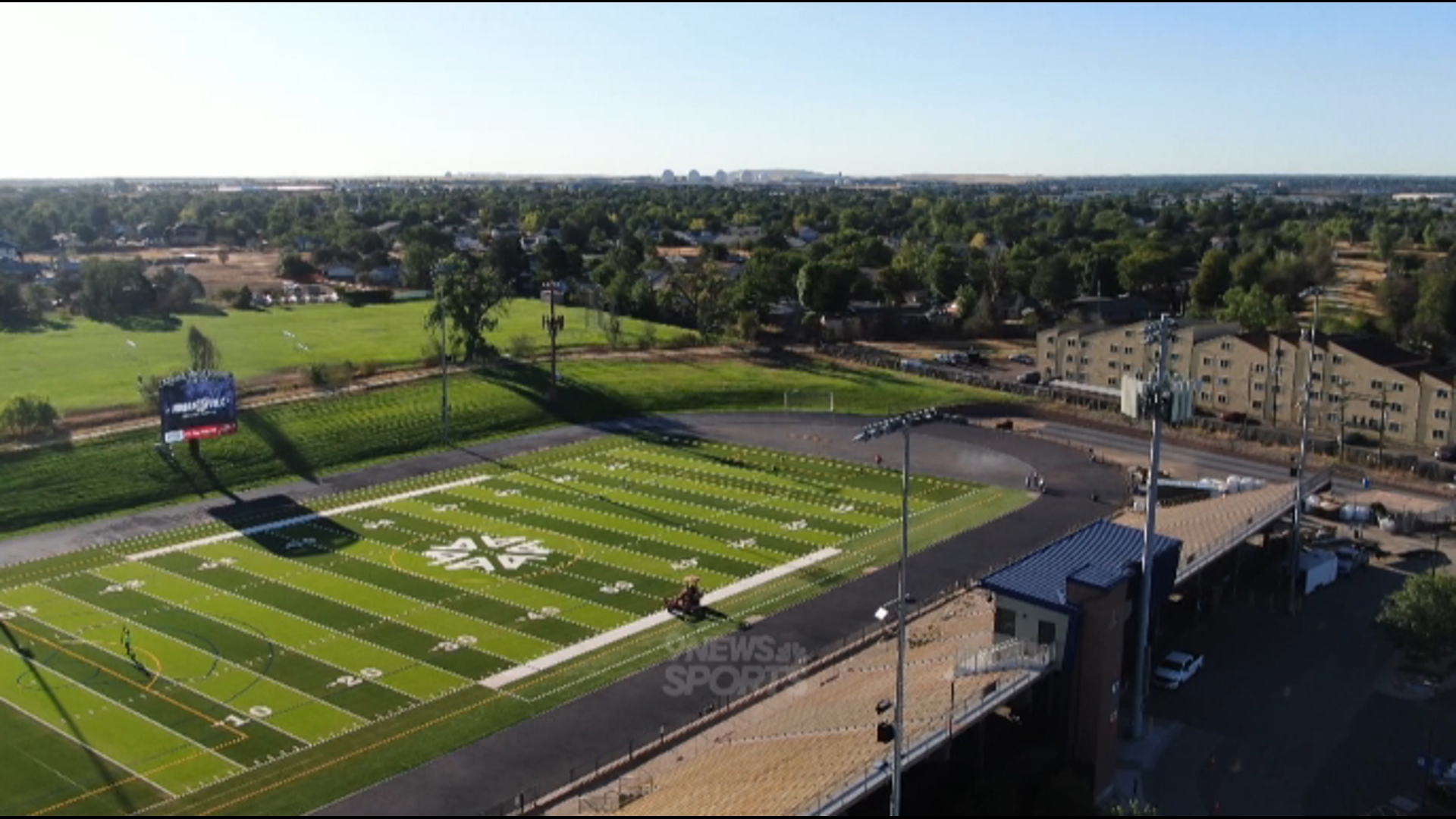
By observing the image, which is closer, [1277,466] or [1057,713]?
[1057,713]

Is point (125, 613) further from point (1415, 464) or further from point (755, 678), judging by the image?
point (1415, 464)

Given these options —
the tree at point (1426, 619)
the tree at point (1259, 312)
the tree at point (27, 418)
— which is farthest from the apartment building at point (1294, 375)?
the tree at point (27, 418)

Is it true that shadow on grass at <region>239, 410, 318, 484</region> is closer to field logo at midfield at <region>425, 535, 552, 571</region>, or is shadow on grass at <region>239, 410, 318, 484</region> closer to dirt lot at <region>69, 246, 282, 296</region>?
field logo at midfield at <region>425, 535, 552, 571</region>

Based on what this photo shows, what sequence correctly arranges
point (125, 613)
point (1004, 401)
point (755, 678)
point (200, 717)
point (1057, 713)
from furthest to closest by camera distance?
1. point (1004, 401)
2. point (125, 613)
3. point (755, 678)
4. point (200, 717)
5. point (1057, 713)

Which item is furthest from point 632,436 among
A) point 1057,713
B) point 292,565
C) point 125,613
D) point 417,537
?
point 1057,713

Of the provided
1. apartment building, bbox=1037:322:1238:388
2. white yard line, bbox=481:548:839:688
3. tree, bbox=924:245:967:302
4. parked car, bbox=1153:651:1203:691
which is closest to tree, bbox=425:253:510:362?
apartment building, bbox=1037:322:1238:388

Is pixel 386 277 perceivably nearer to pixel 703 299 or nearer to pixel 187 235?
pixel 703 299
